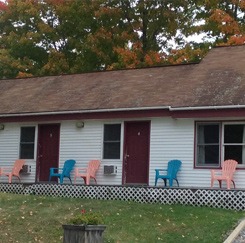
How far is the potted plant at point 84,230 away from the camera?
10570 millimetres

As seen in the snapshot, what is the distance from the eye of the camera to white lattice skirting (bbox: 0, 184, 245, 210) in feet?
51.7

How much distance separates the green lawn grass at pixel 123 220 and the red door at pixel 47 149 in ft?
13.7

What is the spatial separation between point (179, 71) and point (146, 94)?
2.05 m

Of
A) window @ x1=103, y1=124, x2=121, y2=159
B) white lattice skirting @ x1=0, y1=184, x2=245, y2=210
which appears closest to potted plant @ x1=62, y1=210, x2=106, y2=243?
white lattice skirting @ x1=0, y1=184, x2=245, y2=210

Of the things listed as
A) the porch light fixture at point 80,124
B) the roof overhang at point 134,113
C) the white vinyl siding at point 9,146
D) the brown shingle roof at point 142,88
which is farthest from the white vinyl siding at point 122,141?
the brown shingle roof at point 142,88

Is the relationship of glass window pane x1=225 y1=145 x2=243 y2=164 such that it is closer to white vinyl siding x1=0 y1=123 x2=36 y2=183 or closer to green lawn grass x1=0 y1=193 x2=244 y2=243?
green lawn grass x1=0 y1=193 x2=244 y2=243

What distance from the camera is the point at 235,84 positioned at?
18219 mm

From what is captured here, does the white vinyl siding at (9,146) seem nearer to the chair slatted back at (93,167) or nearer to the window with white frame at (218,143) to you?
the chair slatted back at (93,167)

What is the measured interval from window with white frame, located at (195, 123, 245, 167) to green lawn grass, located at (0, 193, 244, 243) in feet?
8.11

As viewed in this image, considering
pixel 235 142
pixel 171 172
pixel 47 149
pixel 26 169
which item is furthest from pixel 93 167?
pixel 235 142

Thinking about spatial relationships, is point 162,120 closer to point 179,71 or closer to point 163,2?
point 179,71

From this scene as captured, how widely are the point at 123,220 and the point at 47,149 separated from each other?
769cm

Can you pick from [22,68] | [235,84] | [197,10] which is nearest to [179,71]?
[235,84]

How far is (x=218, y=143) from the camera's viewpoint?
58.5 ft
